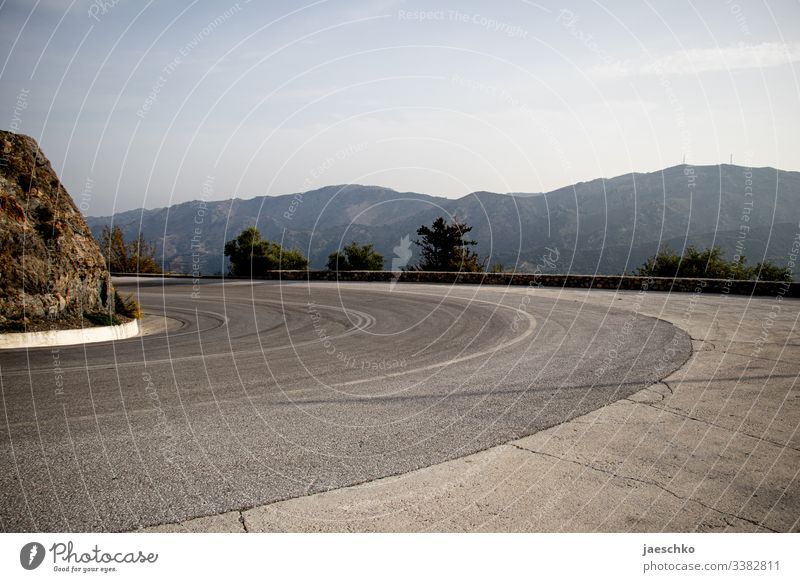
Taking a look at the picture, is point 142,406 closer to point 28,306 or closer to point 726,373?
point 28,306

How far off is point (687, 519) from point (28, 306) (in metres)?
12.4

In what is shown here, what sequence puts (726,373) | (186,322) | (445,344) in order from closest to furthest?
(726,373) → (445,344) → (186,322)

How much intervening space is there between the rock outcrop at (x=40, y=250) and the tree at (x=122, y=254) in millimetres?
30651

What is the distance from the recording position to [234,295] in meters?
22.8

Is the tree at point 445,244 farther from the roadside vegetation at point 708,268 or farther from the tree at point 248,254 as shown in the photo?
the roadside vegetation at point 708,268

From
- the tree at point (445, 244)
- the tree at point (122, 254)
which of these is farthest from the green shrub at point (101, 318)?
the tree at point (445, 244)

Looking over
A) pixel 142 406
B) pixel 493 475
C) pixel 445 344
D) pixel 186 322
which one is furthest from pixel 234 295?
pixel 493 475

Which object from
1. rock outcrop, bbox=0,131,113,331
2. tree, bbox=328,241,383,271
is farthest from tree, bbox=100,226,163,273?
rock outcrop, bbox=0,131,113,331

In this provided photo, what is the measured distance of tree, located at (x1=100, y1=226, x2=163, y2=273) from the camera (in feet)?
136

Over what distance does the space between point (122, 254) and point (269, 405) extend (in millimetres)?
43774

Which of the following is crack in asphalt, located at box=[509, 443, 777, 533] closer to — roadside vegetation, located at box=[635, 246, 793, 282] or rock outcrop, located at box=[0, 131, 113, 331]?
rock outcrop, located at box=[0, 131, 113, 331]

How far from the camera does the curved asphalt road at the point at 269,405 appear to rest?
13.1 ft

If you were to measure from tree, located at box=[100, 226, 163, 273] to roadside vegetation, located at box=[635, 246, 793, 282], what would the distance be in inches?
1575

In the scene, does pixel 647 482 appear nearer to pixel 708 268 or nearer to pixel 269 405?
pixel 269 405
